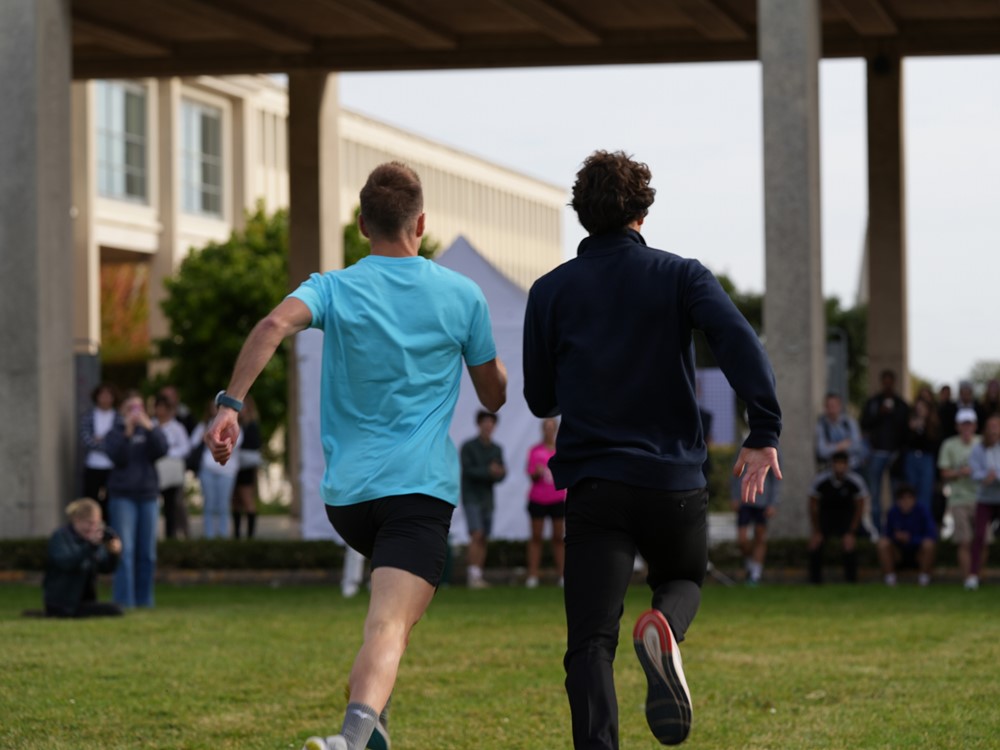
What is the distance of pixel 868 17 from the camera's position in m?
27.3

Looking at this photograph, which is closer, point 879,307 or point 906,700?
point 906,700

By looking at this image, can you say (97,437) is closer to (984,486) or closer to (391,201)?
(984,486)

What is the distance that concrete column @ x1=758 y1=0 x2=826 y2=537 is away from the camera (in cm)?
1998

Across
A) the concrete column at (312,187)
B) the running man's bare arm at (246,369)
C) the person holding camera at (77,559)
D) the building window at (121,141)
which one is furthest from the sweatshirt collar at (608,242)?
the building window at (121,141)

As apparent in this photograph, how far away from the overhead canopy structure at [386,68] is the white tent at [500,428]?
271 cm

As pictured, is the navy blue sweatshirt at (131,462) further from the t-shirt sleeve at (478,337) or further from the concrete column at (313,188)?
the concrete column at (313,188)

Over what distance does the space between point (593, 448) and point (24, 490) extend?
16.3 meters

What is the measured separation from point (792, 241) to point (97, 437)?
7603mm

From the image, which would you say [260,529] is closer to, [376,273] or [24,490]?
[24,490]

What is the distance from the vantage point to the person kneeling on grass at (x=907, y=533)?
17.8 metres

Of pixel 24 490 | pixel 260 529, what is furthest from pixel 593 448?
pixel 260 529

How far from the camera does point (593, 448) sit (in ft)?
18.8

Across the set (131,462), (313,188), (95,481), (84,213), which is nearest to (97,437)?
(95,481)

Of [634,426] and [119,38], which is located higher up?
[119,38]
